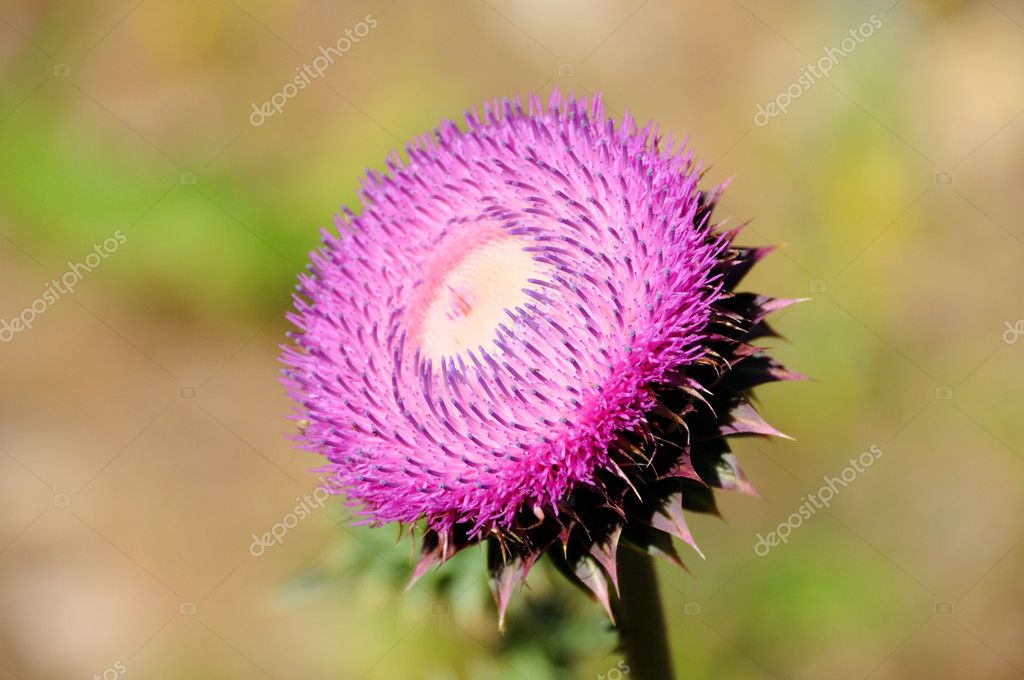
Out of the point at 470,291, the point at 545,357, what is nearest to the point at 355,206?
the point at 470,291

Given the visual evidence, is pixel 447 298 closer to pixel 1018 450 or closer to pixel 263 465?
pixel 1018 450

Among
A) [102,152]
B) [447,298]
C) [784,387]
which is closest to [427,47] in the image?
[102,152]

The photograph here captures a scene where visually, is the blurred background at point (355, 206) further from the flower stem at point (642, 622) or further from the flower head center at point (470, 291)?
the flower head center at point (470, 291)

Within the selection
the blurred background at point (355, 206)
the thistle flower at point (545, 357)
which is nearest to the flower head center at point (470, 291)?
the thistle flower at point (545, 357)

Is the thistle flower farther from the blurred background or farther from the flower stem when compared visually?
the blurred background

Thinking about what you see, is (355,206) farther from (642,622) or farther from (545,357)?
(642,622)

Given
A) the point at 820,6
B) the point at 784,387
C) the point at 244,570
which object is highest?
the point at 820,6

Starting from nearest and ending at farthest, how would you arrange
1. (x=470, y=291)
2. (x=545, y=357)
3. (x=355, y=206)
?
1. (x=545, y=357)
2. (x=470, y=291)
3. (x=355, y=206)
